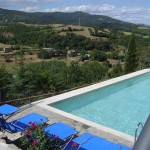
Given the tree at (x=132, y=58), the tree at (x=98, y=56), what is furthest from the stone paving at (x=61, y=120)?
the tree at (x=98, y=56)

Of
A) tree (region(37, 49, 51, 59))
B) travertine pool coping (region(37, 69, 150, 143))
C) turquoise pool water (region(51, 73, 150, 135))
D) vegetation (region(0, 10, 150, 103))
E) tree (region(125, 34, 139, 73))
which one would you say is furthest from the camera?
tree (region(37, 49, 51, 59))

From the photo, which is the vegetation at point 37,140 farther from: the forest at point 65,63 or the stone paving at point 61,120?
the forest at point 65,63

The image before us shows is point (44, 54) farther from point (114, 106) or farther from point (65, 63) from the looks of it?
point (114, 106)

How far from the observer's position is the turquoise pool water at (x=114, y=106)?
25.8 feet

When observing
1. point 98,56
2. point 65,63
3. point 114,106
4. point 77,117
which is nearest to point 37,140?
point 77,117

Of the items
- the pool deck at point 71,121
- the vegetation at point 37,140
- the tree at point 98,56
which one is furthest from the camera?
the tree at point 98,56

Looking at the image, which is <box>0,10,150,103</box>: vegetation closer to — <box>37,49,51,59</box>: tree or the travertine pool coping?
<box>37,49,51,59</box>: tree

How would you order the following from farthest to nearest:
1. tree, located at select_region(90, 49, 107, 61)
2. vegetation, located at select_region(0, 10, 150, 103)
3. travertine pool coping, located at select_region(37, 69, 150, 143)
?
tree, located at select_region(90, 49, 107, 61), vegetation, located at select_region(0, 10, 150, 103), travertine pool coping, located at select_region(37, 69, 150, 143)

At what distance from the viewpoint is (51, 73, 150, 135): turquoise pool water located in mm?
7859

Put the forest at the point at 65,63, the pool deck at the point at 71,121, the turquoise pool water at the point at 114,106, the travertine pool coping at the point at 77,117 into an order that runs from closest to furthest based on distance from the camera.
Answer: the pool deck at the point at 71,121
the travertine pool coping at the point at 77,117
the turquoise pool water at the point at 114,106
the forest at the point at 65,63

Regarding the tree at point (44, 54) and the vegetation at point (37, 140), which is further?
the tree at point (44, 54)

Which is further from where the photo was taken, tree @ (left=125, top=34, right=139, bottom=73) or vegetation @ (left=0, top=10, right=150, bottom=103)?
tree @ (left=125, top=34, right=139, bottom=73)

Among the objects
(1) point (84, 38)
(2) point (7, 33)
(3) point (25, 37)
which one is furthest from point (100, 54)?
(2) point (7, 33)

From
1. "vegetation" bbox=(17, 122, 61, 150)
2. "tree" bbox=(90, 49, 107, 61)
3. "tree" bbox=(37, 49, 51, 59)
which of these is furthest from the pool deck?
"tree" bbox=(37, 49, 51, 59)
